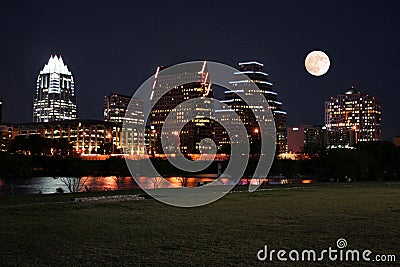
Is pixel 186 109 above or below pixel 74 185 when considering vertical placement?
above

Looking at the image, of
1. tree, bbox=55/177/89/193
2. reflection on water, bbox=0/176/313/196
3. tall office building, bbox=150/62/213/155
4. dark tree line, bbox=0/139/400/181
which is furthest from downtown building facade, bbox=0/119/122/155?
tree, bbox=55/177/89/193

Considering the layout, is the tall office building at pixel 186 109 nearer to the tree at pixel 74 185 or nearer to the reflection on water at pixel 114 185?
the reflection on water at pixel 114 185

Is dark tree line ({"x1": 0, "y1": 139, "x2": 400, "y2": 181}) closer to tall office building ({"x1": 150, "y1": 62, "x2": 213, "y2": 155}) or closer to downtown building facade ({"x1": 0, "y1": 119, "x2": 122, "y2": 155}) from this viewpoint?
tall office building ({"x1": 150, "y1": 62, "x2": 213, "y2": 155})

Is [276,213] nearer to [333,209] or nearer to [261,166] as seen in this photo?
[333,209]

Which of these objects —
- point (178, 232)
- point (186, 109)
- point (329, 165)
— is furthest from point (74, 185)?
point (186, 109)

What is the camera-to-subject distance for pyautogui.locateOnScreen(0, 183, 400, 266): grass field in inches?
359

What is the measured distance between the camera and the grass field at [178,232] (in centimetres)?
912

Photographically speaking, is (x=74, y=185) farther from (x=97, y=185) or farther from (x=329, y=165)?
(x=329, y=165)

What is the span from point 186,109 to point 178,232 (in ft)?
471

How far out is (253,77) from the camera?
566 ft

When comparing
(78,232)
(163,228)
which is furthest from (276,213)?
(78,232)

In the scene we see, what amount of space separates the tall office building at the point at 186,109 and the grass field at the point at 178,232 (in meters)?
112

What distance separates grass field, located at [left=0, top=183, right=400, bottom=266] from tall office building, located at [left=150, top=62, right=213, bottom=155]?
11231cm

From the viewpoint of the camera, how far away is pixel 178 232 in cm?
1213
